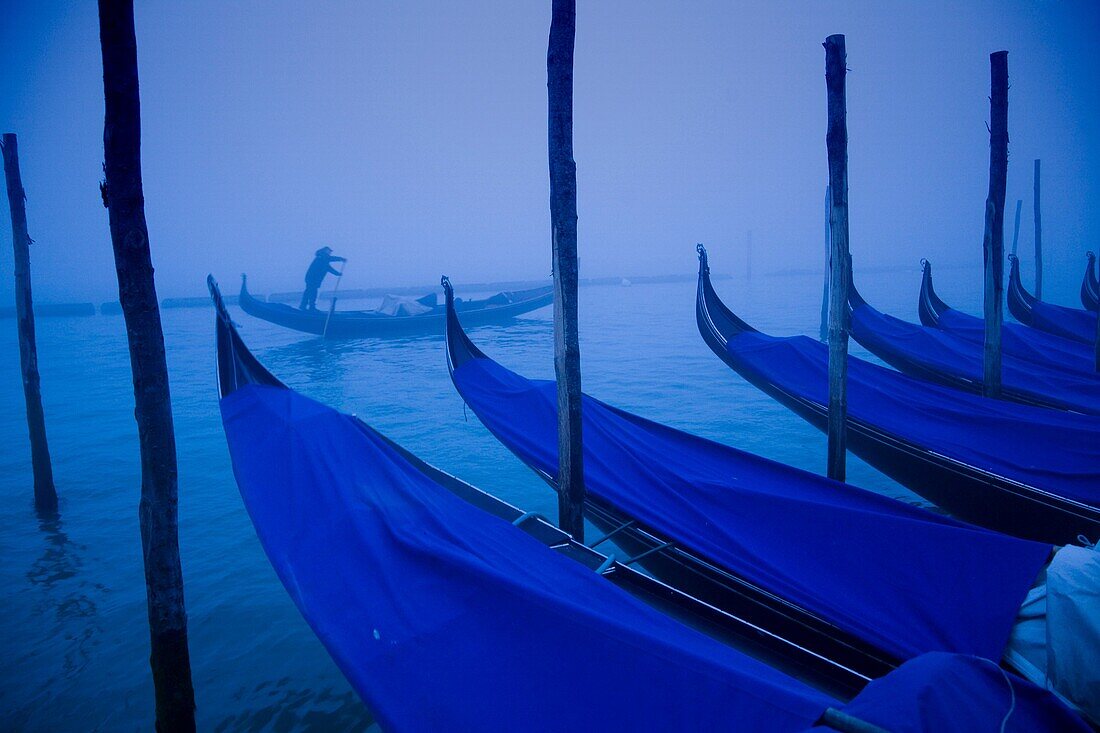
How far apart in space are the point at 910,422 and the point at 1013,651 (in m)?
2.65

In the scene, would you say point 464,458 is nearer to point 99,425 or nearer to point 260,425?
point 260,425

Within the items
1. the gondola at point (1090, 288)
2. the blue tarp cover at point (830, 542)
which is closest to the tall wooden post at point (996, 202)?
the blue tarp cover at point (830, 542)

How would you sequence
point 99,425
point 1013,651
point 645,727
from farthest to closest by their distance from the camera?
point 99,425 → point 1013,651 → point 645,727

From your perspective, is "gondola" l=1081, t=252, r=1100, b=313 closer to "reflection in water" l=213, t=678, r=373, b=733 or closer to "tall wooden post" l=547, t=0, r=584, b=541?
"tall wooden post" l=547, t=0, r=584, b=541

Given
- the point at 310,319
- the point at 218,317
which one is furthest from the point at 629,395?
the point at 310,319

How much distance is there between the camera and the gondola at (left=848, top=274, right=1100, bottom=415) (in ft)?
16.1

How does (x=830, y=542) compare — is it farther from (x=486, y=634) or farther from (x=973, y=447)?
(x=973, y=447)

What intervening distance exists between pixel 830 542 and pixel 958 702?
1.26 metres

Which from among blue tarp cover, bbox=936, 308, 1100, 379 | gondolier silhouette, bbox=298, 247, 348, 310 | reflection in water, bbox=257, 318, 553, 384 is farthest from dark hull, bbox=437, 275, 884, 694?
gondolier silhouette, bbox=298, 247, 348, 310

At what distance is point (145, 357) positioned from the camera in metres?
1.75

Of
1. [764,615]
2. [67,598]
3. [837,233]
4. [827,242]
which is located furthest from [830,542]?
[827,242]

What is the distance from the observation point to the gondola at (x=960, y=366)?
4.90 meters

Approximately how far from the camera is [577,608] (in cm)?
158

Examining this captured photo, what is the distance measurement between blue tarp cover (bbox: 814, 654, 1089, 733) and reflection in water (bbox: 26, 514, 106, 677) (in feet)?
11.6
